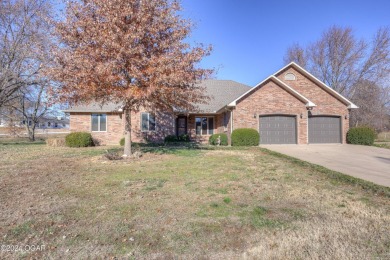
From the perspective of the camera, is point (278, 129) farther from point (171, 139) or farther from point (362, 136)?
point (171, 139)

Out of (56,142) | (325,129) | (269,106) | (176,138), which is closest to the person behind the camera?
(269,106)

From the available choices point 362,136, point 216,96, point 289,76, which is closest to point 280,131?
Result: point 289,76

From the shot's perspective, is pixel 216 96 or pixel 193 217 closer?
pixel 193 217

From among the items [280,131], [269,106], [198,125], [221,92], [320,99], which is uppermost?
[221,92]

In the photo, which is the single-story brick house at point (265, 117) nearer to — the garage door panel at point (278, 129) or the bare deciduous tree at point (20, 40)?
the garage door panel at point (278, 129)

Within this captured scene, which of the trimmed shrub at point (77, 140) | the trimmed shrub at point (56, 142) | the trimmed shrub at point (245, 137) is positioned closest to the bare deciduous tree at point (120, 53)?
the trimmed shrub at point (245, 137)

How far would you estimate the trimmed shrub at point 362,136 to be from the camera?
1655 centimetres

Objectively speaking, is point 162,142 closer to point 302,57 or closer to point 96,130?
point 96,130

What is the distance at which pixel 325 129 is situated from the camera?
59.2ft

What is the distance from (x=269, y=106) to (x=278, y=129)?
187cm

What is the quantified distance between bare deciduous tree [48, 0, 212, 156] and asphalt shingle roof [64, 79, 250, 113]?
1041cm

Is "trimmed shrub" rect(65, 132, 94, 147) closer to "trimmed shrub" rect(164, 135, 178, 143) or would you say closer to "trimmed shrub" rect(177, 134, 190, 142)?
"trimmed shrub" rect(164, 135, 178, 143)

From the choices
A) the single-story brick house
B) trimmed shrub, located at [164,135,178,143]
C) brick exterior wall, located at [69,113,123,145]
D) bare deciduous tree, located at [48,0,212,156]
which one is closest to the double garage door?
the single-story brick house

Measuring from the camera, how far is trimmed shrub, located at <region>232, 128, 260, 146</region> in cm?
1573
